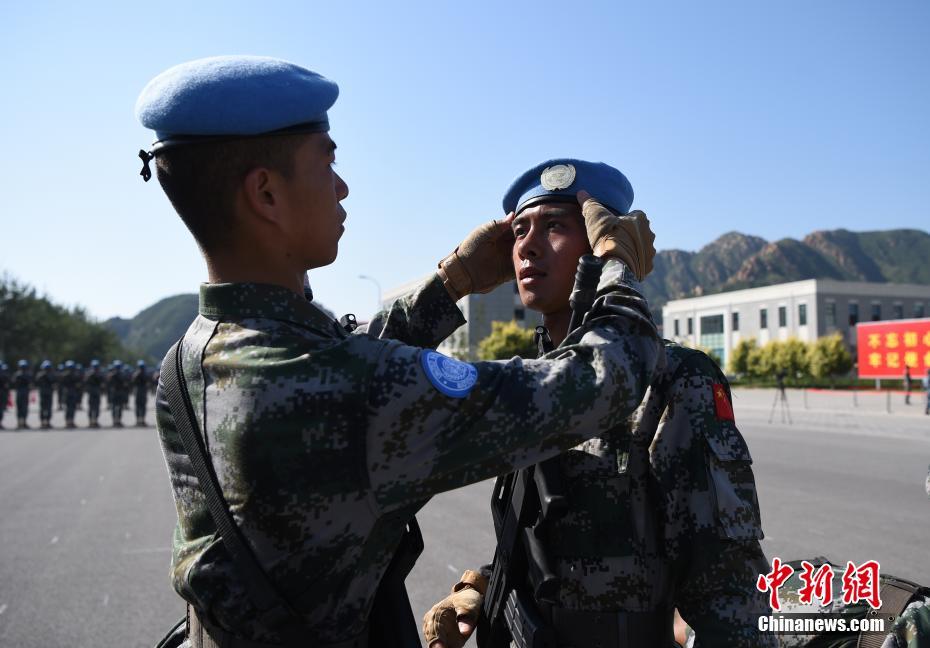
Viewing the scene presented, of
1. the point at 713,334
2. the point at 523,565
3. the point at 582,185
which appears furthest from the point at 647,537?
the point at 713,334

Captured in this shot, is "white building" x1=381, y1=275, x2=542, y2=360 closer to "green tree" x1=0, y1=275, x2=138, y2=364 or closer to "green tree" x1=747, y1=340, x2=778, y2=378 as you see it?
"green tree" x1=747, y1=340, x2=778, y2=378

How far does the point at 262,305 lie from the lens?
1.41 m

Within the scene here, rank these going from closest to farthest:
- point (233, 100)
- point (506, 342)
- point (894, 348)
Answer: point (233, 100), point (894, 348), point (506, 342)

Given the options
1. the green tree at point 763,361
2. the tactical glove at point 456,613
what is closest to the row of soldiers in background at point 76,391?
the tactical glove at point 456,613

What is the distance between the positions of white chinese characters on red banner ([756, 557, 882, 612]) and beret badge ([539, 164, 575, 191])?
4.52ft

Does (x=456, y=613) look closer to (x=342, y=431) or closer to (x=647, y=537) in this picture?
(x=647, y=537)

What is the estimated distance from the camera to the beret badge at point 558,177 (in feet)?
7.03

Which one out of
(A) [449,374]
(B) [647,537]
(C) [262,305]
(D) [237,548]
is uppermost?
(C) [262,305]

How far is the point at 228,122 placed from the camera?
1.37 m

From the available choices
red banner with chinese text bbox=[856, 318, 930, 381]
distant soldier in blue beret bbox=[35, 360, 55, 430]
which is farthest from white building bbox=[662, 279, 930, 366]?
distant soldier in blue beret bbox=[35, 360, 55, 430]

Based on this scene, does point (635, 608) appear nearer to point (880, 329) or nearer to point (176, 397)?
point (176, 397)

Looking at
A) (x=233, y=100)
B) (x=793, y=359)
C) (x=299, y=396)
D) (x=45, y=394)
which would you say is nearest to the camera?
(x=299, y=396)

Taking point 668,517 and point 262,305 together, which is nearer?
point 262,305

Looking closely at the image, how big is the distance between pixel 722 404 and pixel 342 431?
40.7 inches
